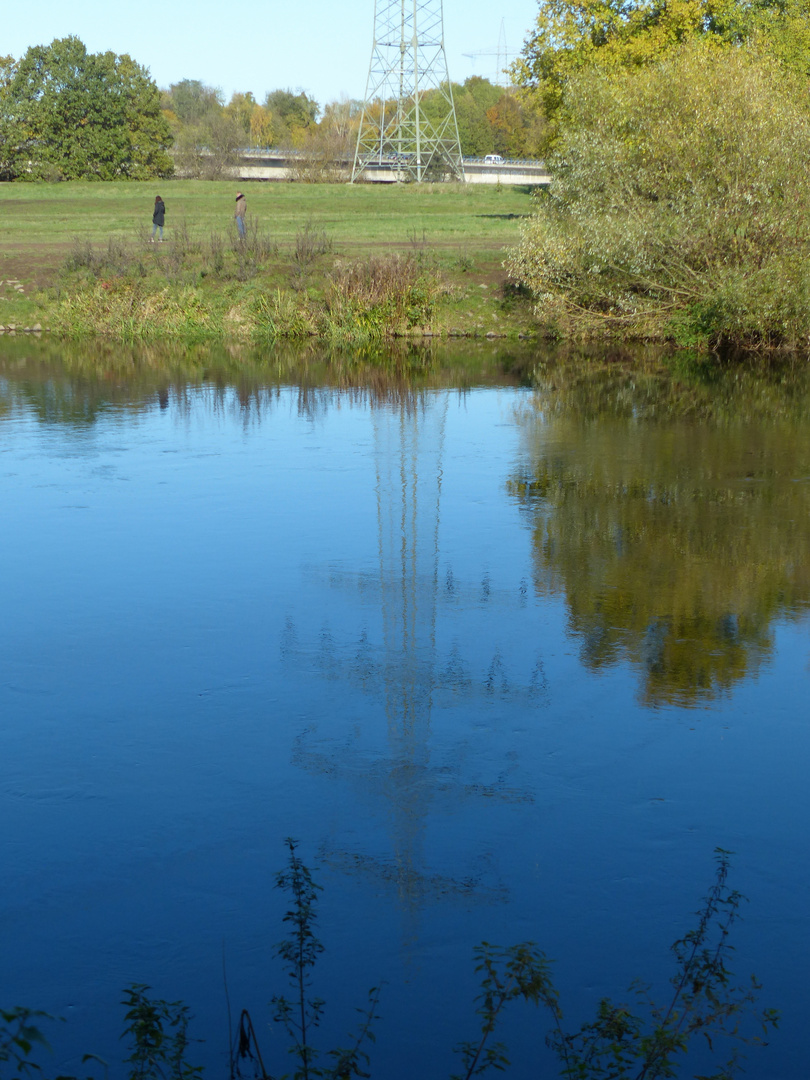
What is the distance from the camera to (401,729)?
7238 mm

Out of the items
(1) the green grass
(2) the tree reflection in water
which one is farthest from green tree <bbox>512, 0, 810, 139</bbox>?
(2) the tree reflection in water

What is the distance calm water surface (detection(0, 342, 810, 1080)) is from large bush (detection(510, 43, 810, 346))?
11.0 meters

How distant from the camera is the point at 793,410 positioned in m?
18.6

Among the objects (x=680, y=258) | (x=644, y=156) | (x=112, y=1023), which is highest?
(x=644, y=156)

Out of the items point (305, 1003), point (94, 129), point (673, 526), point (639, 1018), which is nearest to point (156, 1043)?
point (305, 1003)

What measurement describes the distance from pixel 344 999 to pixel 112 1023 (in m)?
0.94

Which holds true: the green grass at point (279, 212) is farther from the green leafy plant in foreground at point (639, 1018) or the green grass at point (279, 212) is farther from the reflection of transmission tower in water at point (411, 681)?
the green leafy plant in foreground at point (639, 1018)

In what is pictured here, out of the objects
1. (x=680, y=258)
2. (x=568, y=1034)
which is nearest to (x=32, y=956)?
(x=568, y=1034)

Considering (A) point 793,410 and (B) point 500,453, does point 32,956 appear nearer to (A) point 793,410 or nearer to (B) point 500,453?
(B) point 500,453

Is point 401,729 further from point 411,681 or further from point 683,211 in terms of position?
point 683,211

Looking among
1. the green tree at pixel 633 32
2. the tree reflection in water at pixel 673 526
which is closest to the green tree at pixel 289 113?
the green tree at pixel 633 32

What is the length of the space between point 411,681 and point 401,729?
79 centimetres

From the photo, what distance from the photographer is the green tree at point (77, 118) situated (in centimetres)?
7919

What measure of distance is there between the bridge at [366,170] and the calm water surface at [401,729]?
221 ft
